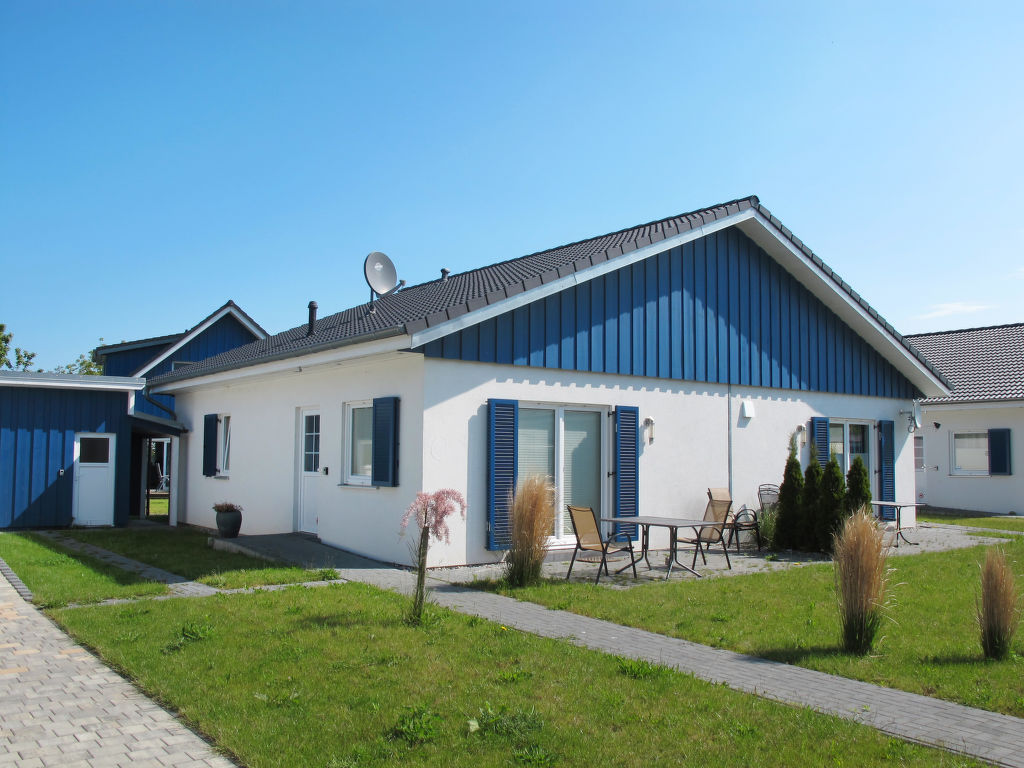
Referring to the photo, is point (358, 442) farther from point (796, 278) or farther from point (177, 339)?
point (177, 339)

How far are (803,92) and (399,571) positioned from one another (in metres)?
7.69

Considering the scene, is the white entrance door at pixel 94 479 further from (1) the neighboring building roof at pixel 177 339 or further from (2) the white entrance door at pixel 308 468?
(2) the white entrance door at pixel 308 468

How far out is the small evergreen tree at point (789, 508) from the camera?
42.1 feet

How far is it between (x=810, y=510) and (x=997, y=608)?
6709mm

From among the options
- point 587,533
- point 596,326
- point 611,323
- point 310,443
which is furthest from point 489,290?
point 587,533

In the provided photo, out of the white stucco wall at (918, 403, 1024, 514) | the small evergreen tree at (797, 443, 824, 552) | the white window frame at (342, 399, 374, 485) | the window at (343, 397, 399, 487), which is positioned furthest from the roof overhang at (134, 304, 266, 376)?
the white stucco wall at (918, 403, 1024, 514)

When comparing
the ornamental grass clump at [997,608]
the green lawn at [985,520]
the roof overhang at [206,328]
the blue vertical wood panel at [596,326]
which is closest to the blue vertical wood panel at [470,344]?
the blue vertical wood panel at [596,326]

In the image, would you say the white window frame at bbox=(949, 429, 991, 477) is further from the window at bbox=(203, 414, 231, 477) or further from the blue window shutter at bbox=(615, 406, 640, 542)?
the window at bbox=(203, 414, 231, 477)

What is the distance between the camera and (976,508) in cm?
2112

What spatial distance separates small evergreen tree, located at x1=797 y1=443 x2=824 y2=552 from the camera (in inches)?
495

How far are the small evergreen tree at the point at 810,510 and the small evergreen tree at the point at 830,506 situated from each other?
0.07 m

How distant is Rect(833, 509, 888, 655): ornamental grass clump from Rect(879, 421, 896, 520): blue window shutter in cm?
1094

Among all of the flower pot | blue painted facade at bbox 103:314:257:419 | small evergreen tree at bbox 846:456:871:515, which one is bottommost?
the flower pot

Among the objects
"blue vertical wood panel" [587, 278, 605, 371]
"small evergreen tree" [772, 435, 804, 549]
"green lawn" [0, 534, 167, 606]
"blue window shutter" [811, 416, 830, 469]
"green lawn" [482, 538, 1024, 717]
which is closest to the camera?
"green lawn" [482, 538, 1024, 717]
